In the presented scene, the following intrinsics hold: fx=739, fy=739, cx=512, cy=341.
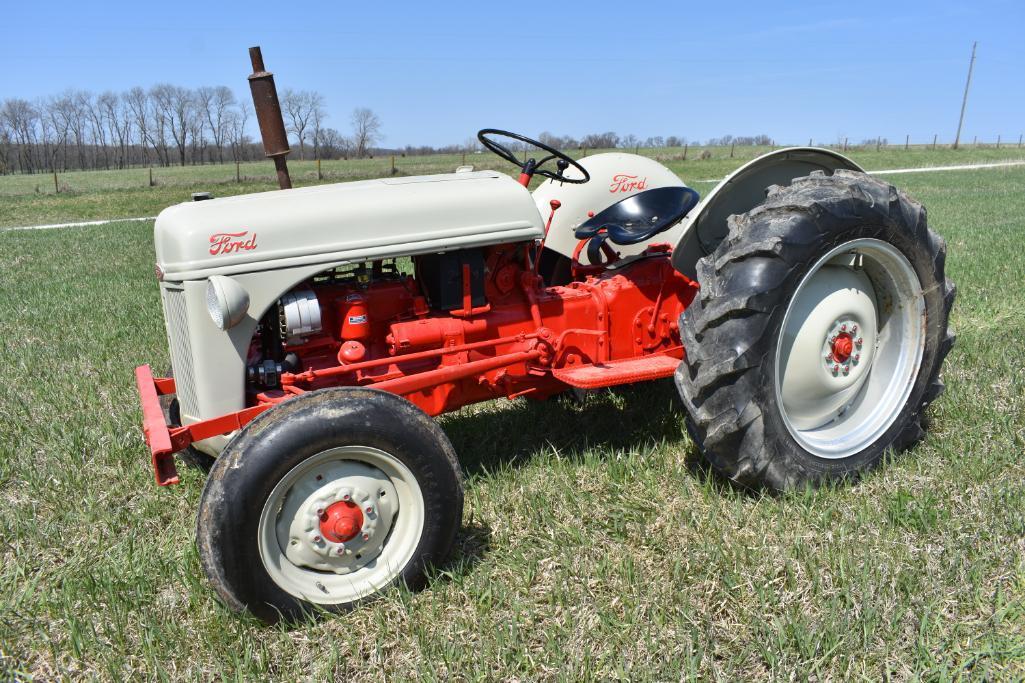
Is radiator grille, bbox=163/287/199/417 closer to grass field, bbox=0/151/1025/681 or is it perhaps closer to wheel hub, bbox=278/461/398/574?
grass field, bbox=0/151/1025/681

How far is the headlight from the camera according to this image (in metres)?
2.65

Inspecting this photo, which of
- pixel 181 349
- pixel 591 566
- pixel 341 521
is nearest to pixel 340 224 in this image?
pixel 181 349

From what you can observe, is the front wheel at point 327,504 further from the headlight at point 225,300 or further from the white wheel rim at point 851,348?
the white wheel rim at point 851,348

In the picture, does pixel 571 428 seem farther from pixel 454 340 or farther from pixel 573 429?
pixel 454 340

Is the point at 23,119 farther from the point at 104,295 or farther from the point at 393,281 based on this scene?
the point at 393,281

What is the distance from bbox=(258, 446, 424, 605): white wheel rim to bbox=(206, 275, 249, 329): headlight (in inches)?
24.9

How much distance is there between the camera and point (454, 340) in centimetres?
327

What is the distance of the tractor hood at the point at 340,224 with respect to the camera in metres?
2.74

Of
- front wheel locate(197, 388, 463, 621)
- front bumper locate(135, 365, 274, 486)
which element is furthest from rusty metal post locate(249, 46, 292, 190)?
front wheel locate(197, 388, 463, 621)

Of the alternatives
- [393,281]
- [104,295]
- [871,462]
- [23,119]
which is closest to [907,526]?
[871,462]

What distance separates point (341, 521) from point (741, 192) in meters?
2.47

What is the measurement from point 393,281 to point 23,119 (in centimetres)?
8414

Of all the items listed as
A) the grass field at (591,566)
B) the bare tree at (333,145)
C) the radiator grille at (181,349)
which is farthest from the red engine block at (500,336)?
the bare tree at (333,145)

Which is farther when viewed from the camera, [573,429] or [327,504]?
[573,429]
